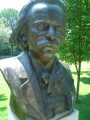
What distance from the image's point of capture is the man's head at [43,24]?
2.03m

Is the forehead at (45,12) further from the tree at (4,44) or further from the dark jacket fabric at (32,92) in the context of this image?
the tree at (4,44)

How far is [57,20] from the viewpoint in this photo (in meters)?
2.09

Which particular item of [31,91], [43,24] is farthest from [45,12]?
[31,91]

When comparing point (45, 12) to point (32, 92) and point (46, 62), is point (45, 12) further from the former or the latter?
point (32, 92)

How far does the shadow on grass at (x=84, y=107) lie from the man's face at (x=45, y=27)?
3557 mm

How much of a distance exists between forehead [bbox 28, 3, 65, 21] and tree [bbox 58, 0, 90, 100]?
319 centimetres

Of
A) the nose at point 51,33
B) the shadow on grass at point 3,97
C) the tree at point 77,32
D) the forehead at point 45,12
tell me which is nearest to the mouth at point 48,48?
the nose at point 51,33

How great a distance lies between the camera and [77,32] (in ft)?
18.0

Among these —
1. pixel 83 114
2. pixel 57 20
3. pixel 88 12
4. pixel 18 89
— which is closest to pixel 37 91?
pixel 18 89

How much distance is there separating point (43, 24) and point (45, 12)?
0.16 metres

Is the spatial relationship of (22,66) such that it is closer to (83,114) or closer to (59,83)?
(59,83)

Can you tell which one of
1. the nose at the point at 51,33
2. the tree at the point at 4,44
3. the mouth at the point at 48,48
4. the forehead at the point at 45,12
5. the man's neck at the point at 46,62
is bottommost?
the tree at the point at 4,44

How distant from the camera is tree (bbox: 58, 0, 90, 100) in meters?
5.38

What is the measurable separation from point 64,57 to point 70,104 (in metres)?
3.83
